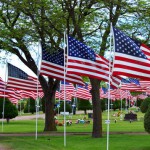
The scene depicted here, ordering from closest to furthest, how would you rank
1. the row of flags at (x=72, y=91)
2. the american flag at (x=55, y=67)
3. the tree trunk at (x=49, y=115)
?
1. the american flag at (x=55, y=67)
2. the row of flags at (x=72, y=91)
3. the tree trunk at (x=49, y=115)

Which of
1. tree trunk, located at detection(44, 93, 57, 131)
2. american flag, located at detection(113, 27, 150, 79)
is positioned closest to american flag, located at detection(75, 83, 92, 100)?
tree trunk, located at detection(44, 93, 57, 131)

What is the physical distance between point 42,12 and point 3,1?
219 cm

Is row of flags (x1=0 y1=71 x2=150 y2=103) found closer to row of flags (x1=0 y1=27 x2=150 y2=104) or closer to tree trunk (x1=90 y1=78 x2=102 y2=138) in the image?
row of flags (x1=0 y1=27 x2=150 y2=104)

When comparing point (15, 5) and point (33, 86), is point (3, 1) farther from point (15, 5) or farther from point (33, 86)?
point (33, 86)

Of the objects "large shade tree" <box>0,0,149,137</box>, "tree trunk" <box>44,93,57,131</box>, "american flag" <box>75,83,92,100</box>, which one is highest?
"large shade tree" <box>0,0,149,137</box>

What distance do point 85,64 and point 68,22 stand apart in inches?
269

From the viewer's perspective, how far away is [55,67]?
19.8 meters

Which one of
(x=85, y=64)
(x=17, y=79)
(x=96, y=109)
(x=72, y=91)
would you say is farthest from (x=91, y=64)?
(x=72, y=91)

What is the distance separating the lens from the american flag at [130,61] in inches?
560

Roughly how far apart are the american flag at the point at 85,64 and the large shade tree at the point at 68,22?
15.4 ft

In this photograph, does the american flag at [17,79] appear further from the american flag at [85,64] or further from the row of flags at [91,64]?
the american flag at [85,64]

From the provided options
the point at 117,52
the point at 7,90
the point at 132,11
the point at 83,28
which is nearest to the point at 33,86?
the point at 7,90

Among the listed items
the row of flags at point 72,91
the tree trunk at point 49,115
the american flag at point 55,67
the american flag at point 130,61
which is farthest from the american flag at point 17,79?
the american flag at point 130,61

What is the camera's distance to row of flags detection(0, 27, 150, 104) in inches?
565
